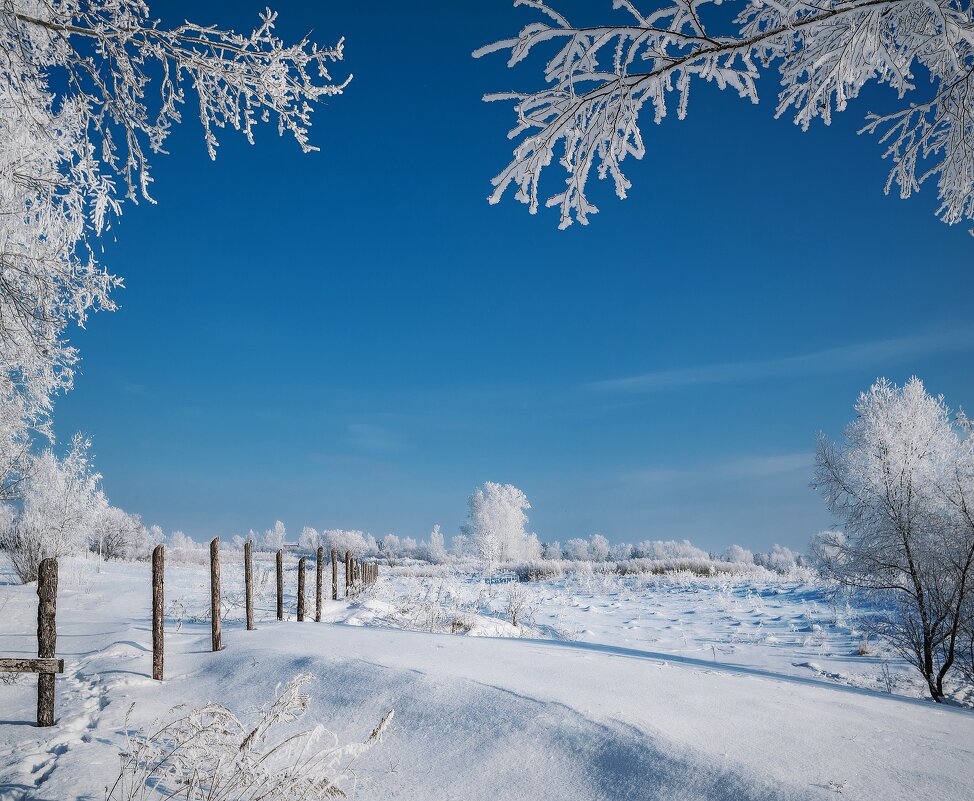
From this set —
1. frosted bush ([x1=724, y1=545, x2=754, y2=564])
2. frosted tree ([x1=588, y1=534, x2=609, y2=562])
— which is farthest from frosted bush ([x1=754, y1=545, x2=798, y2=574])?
frosted tree ([x1=588, y1=534, x2=609, y2=562])

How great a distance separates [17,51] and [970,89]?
→ 6.60m

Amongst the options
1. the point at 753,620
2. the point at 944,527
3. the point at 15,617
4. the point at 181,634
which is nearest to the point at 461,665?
the point at 181,634

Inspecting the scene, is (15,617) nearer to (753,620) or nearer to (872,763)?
(872,763)

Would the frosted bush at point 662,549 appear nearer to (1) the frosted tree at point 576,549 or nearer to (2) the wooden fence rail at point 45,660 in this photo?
(1) the frosted tree at point 576,549

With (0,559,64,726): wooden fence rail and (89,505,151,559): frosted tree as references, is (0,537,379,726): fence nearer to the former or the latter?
(0,559,64,726): wooden fence rail

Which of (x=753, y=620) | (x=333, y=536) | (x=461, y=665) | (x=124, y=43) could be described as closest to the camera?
(x=124, y=43)

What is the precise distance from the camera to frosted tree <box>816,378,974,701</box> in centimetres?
989

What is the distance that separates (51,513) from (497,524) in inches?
1513

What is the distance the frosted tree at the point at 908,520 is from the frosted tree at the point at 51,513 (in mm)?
22210

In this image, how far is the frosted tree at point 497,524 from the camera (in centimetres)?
5075

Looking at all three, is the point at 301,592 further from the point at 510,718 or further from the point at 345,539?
the point at 345,539

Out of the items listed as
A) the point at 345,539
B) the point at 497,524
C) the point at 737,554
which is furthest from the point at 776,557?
the point at 345,539

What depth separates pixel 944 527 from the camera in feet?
33.7

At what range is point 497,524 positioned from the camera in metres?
53.2
